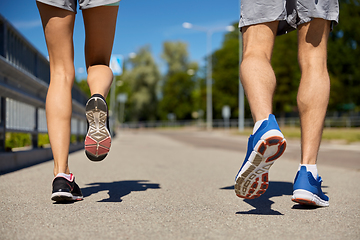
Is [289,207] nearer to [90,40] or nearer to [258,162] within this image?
[258,162]

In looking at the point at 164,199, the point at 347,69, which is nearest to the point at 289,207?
the point at 164,199

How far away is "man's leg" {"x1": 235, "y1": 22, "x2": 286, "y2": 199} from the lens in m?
2.14

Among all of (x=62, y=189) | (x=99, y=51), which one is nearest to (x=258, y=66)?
(x=99, y=51)

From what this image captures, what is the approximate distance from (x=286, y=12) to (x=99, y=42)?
1.35 m

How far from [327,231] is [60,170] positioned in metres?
1.63

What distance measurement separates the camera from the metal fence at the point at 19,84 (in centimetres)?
488

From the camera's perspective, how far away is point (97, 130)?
8.11ft

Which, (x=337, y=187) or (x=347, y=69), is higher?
(x=347, y=69)

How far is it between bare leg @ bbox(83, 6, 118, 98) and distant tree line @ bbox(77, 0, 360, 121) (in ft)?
115

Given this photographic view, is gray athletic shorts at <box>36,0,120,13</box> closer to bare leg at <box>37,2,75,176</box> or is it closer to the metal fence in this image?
bare leg at <box>37,2,75,176</box>

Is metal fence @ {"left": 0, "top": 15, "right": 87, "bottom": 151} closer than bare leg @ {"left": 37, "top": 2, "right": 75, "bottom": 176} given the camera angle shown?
No

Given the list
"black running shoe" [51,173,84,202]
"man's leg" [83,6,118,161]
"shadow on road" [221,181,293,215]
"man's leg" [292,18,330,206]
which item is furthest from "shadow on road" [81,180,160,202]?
"man's leg" [292,18,330,206]

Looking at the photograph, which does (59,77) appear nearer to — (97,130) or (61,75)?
(61,75)

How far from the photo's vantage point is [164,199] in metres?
2.83
